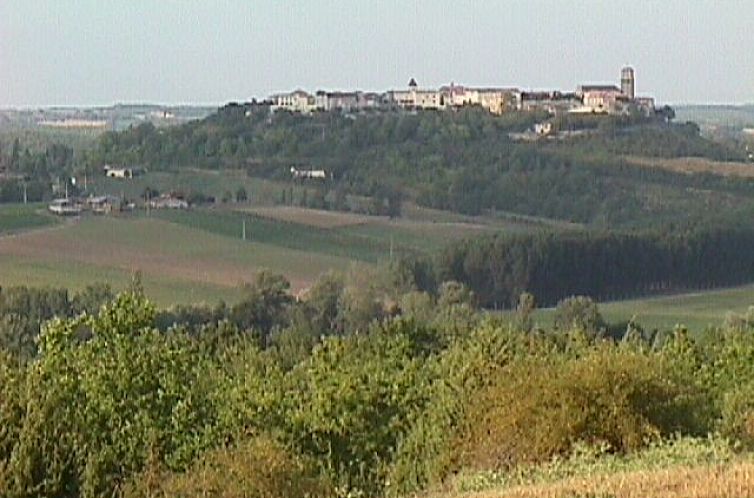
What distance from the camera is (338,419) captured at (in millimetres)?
24250

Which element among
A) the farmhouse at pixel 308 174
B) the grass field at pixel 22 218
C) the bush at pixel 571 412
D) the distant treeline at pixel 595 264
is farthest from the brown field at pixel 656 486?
the farmhouse at pixel 308 174

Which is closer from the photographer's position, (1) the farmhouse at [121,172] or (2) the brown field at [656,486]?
(2) the brown field at [656,486]

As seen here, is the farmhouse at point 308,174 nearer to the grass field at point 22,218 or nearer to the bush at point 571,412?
the grass field at point 22,218

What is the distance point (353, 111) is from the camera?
132 meters

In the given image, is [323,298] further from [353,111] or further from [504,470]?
[353,111]

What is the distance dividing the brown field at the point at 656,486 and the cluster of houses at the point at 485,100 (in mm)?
113109

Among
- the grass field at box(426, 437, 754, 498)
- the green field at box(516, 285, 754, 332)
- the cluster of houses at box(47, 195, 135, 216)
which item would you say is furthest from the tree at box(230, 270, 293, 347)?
the grass field at box(426, 437, 754, 498)

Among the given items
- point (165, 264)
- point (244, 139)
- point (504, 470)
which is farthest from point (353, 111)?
point (504, 470)

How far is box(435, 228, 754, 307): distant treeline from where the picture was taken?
2653 inches

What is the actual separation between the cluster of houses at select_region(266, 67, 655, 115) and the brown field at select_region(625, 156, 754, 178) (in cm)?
2336

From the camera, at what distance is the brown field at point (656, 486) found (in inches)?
543

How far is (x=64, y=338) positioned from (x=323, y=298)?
118 feet

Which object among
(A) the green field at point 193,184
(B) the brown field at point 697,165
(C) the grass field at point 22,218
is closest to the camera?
(C) the grass field at point 22,218

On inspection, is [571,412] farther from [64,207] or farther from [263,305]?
[64,207]
